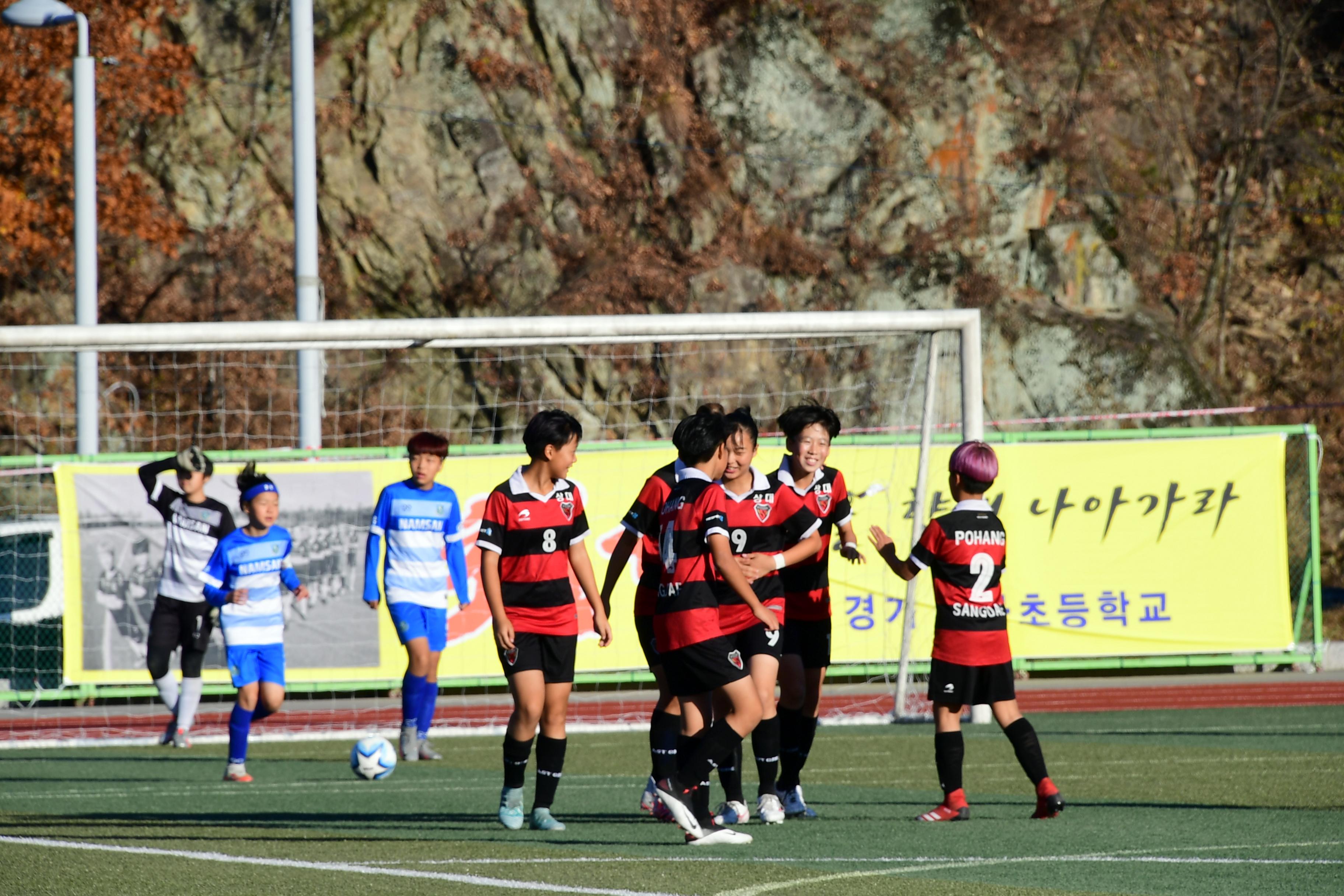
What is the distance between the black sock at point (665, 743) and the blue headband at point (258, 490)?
11.0 ft

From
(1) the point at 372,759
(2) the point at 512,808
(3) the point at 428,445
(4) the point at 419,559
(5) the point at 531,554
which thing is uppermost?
(3) the point at 428,445

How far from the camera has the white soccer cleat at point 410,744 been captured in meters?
10.6

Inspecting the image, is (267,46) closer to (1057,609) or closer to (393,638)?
(393,638)

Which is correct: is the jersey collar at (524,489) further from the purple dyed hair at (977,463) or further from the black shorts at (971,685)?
the black shorts at (971,685)

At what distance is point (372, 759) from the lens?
8.78 m

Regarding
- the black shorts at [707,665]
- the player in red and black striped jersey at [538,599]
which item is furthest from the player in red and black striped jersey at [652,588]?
the black shorts at [707,665]

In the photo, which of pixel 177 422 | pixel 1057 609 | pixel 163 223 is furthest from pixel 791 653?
pixel 163 223

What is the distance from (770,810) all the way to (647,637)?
101cm

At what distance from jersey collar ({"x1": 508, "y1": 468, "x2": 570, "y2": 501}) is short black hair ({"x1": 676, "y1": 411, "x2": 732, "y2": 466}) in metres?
0.95

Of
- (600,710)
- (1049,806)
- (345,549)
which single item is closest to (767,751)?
(1049,806)

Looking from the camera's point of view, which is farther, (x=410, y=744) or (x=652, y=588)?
(x=410, y=744)

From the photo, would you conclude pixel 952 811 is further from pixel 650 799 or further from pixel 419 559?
pixel 419 559

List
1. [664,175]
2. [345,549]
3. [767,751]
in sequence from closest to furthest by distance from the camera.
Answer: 1. [767,751]
2. [345,549]
3. [664,175]

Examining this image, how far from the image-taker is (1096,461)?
15.0 meters
